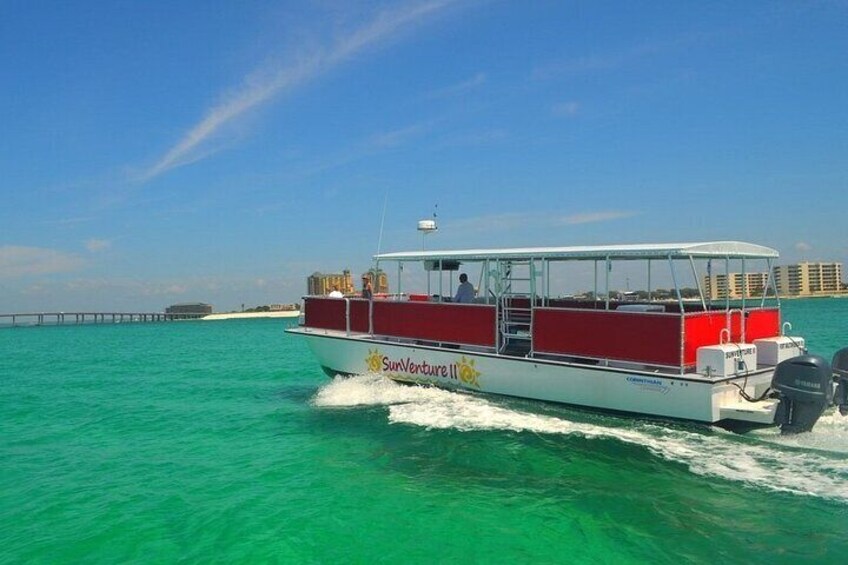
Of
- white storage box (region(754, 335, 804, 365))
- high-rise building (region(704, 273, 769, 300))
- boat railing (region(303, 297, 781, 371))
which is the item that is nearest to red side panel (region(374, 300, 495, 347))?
boat railing (region(303, 297, 781, 371))

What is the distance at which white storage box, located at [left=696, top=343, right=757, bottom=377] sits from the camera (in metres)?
10.6

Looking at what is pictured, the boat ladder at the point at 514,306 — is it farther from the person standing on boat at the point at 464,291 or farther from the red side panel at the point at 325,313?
the red side panel at the point at 325,313

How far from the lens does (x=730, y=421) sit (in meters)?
10.6

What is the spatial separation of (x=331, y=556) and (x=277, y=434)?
600 cm

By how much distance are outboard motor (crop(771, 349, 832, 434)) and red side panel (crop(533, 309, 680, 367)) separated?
162 cm

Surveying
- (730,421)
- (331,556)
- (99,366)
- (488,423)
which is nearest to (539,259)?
(488,423)

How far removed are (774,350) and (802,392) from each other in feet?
8.38

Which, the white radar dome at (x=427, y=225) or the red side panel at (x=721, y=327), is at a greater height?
the white radar dome at (x=427, y=225)

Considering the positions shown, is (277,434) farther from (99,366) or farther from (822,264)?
(822,264)

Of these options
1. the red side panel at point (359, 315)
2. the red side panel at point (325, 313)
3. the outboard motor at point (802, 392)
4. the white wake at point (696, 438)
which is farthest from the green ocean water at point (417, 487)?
the red side panel at point (325, 313)

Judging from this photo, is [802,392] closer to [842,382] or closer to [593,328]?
[842,382]

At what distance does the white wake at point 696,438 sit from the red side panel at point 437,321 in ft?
4.06

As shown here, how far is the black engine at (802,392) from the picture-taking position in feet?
31.7

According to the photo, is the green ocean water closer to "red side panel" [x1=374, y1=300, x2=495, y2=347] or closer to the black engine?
the black engine
